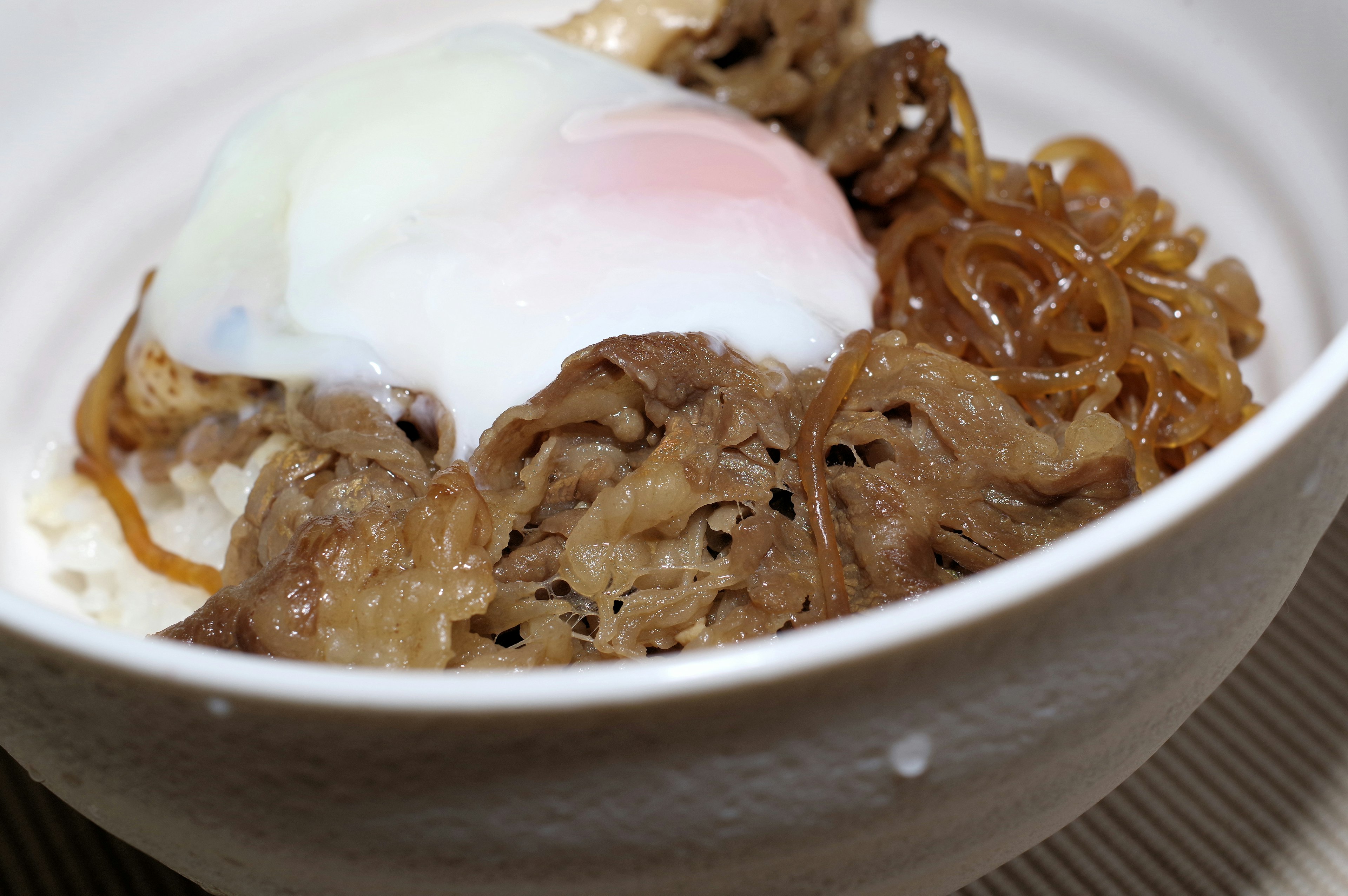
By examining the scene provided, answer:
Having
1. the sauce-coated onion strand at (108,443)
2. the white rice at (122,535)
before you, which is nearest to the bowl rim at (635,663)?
the white rice at (122,535)

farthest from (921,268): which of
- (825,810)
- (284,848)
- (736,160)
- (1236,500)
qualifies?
(284,848)

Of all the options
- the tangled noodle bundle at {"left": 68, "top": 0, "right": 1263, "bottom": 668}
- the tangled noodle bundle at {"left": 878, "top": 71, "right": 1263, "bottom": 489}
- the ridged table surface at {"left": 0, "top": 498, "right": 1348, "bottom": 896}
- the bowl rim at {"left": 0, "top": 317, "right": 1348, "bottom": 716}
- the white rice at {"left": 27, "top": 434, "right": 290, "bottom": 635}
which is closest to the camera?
the bowl rim at {"left": 0, "top": 317, "right": 1348, "bottom": 716}

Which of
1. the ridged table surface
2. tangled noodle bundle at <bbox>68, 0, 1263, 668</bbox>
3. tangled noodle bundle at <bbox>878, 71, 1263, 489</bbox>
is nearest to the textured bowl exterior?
tangled noodle bundle at <bbox>68, 0, 1263, 668</bbox>

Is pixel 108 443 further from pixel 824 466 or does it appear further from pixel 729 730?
pixel 729 730

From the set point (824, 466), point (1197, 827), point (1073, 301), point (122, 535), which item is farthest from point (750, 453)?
point (122, 535)

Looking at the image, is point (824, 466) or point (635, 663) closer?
point (635, 663)

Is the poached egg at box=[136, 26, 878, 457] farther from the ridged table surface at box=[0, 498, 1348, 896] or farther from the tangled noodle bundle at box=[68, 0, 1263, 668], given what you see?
the ridged table surface at box=[0, 498, 1348, 896]

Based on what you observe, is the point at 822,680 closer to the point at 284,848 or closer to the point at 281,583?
the point at 284,848

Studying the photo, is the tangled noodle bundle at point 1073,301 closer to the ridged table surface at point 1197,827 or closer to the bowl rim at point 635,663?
the ridged table surface at point 1197,827
